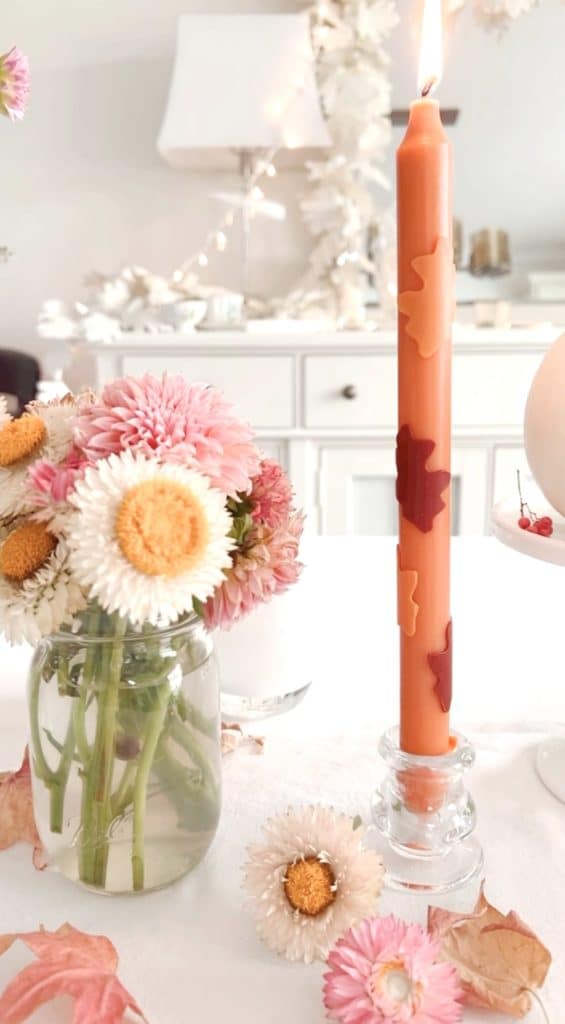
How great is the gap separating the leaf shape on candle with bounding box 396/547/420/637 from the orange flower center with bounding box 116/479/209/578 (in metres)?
0.09

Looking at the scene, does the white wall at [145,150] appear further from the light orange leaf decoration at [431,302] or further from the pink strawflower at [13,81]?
the light orange leaf decoration at [431,302]

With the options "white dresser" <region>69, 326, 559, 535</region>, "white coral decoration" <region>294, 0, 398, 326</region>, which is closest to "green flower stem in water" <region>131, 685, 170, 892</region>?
"white dresser" <region>69, 326, 559, 535</region>

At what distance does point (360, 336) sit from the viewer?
157 cm

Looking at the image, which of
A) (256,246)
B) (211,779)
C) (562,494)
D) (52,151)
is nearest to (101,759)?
(211,779)

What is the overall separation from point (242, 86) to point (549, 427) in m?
1.49

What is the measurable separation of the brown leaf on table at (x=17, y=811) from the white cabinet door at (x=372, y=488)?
1.23 meters

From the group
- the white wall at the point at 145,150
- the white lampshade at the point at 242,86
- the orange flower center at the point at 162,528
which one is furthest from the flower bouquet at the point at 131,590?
the white wall at the point at 145,150

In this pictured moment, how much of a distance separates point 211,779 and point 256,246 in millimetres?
1727

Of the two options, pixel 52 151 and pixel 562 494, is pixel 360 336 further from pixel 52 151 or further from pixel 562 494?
pixel 562 494

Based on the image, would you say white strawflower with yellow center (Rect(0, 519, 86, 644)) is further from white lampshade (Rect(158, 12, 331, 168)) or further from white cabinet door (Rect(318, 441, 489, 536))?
white lampshade (Rect(158, 12, 331, 168))

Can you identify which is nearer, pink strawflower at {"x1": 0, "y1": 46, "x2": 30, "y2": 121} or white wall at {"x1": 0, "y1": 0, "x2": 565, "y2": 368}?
pink strawflower at {"x1": 0, "y1": 46, "x2": 30, "y2": 121}

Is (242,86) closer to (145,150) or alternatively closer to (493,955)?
(145,150)

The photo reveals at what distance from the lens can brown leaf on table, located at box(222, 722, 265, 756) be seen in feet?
1.62

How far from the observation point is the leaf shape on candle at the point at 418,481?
1.09ft
